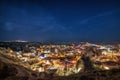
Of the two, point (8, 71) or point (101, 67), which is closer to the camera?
point (8, 71)

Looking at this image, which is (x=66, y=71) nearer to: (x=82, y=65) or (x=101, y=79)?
(x=82, y=65)

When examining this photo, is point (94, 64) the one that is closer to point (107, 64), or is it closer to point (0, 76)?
Answer: point (107, 64)

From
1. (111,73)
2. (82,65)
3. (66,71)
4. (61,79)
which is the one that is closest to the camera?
(61,79)

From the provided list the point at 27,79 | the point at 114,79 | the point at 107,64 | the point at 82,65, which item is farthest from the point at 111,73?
the point at 107,64

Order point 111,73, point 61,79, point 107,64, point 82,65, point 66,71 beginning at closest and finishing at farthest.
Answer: point 61,79 < point 111,73 < point 66,71 < point 82,65 < point 107,64

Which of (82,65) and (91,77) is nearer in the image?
(91,77)

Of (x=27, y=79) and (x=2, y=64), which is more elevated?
(x=2, y=64)

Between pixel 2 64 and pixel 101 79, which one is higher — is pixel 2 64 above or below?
above

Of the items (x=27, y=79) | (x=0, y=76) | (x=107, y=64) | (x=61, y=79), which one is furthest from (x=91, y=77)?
(x=107, y=64)

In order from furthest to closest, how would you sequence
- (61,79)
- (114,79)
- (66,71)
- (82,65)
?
(82,65), (66,71), (61,79), (114,79)
